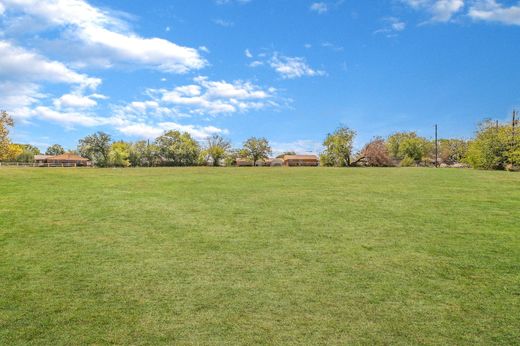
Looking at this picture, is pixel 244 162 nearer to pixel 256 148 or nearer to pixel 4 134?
pixel 256 148

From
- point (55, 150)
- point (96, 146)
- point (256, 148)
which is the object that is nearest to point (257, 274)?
point (256, 148)

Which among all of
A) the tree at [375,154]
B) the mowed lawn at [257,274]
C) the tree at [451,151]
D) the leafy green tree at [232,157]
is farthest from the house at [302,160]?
the mowed lawn at [257,274]

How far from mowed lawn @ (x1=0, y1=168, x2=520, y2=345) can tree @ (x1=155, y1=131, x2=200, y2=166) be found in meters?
79.1

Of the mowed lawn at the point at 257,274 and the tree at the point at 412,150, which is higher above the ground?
the tree at the point at 412,150

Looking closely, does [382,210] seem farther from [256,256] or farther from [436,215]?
[256,256]

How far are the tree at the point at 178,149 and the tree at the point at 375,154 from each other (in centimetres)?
4199

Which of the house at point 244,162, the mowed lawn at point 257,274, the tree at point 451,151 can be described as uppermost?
the tree at point 451,151

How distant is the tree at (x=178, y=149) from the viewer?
94.1m

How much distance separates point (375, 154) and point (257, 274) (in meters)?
71.8

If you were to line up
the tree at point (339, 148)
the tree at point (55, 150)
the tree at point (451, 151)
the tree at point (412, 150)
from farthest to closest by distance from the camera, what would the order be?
the tree at point (55, 150) < the tree at point (451, 151) < the tree at point (412, 150) < the tree at point (339, 148)

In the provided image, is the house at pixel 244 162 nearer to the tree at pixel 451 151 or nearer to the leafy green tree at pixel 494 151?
the tree at pixel 451 151

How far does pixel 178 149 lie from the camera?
93688 mm

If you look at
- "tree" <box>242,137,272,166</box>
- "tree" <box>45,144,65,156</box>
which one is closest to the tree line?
"tree" <box>242,137,272,166</box>

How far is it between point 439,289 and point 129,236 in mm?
8217
